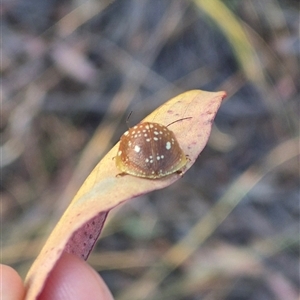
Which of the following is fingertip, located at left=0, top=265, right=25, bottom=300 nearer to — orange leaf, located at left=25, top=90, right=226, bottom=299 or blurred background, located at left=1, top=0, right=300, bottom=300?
orange leaf, located at left=25, top=90, right=226, bottom=299

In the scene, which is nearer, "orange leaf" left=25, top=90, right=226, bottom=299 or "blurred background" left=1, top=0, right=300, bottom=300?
"orange leaf" left=25, top=90, right=226, bottom=299

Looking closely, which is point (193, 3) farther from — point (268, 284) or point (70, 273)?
point (70, 273)

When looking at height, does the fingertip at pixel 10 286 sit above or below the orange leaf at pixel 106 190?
below

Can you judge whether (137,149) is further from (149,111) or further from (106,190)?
(149,111)

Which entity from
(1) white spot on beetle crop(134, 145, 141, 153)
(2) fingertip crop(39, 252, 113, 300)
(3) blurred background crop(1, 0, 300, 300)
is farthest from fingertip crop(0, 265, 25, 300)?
(3) blurred background crop(1, 0, 300, 300)

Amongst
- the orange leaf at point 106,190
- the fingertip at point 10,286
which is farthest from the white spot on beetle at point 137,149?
the fingertip at point 10,286

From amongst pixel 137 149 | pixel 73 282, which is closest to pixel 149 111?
pixel 137 149

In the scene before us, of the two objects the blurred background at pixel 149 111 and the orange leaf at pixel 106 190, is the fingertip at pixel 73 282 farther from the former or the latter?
the blurred background at pixel 149 111
